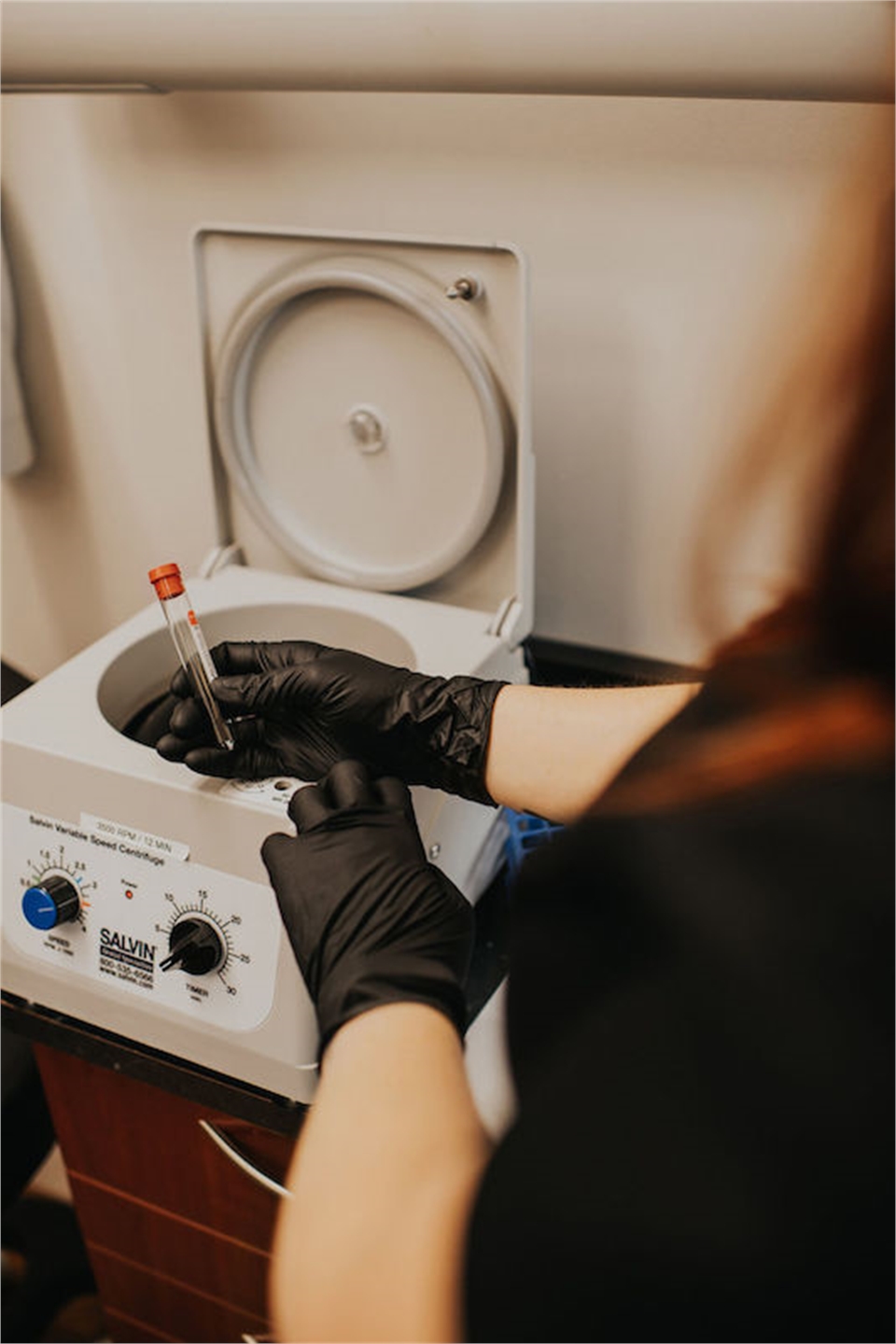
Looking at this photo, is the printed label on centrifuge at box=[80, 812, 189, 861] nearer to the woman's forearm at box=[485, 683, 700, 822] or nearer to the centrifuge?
the centrifuge

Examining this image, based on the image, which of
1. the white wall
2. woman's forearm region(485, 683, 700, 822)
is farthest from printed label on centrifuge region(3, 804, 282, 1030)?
the white wall

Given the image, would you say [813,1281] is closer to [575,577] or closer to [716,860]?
[716,860]

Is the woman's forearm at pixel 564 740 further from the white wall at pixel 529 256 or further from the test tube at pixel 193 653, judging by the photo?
the test tube at pixel 193 653

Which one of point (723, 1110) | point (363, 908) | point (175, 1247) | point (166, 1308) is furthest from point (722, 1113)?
point (166, 1308)

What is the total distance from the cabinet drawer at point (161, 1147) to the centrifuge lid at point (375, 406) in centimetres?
58

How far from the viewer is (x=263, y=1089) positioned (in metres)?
0.97

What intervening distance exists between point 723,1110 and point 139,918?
0.62 metres

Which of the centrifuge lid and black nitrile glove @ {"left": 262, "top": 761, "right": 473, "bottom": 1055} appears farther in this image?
the centrifuge lid

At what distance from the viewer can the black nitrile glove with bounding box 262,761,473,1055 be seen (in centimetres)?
73

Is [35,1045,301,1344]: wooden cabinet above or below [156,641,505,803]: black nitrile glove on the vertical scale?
below

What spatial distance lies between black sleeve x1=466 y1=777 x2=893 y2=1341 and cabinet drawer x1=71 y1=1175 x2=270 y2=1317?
0.74m

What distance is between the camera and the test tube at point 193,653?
97cm

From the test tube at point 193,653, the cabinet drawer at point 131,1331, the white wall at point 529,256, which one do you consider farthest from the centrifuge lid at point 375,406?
the cabinet drawer at point 131,1331

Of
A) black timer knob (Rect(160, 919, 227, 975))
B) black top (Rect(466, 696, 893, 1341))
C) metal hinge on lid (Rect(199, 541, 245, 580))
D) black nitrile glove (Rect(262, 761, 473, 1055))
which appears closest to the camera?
black top (Rect(466, 696, 893, 1341))
